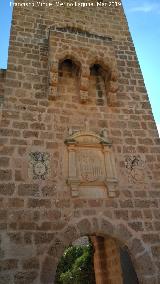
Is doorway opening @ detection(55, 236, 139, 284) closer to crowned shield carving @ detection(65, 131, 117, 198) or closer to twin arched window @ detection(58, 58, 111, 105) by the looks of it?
crowned shield carving @ detection(65, 131, 117, 198)

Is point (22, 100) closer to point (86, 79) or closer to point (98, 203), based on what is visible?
point (86, 79)

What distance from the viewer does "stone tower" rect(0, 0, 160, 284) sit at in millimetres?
4086

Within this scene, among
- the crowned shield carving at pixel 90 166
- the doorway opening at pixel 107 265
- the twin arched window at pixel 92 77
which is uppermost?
the twin arched window at pixel 92 77

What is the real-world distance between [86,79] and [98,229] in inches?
115

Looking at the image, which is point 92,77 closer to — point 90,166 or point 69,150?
point 69,150

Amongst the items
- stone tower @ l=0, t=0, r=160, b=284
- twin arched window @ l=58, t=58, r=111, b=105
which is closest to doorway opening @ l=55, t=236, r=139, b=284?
stone tower @ l=0, t=0, r=160, b=284

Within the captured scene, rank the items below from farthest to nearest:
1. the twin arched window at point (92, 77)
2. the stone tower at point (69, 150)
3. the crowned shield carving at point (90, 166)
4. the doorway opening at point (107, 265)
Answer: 1. the doorway opening at point (107, 265)
2. the twin arched window at point (92, 77)
3. the crowned shield carving at point (90, 166)
4. the stone tower at point (69, 150)

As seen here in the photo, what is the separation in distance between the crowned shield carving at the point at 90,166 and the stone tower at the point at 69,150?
18 millimetres

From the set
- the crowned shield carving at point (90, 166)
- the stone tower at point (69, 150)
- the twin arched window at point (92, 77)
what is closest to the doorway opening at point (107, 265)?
the stone tower at point (69, 150)

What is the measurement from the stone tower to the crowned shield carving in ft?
0.06

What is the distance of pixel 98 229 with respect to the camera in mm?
4324

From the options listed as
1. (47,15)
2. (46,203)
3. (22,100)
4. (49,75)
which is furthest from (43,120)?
(47,15)

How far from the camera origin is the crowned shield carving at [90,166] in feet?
15.0

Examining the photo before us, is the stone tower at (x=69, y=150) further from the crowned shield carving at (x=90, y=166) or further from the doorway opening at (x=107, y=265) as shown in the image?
the doorway opening at (x=107, y=265)
